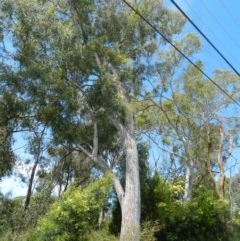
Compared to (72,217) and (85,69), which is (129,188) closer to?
(72,217)

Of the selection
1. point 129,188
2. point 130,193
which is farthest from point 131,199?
point 129,188

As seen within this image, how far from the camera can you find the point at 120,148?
93.6 ft

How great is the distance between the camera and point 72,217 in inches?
738

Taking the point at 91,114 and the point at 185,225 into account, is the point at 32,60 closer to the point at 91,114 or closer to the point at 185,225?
the point at 91,114

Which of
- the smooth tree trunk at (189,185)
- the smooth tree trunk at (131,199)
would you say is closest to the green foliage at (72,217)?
the smooth tree trunk at (131,199)

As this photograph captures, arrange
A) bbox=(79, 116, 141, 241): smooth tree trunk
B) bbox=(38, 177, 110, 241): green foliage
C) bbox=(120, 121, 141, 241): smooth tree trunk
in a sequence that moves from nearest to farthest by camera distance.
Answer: bbox=(38, 177, 110, 241): green foliage < bbox=(120, 121, 141, 241): smooth tree trunk < bbox=(79, 116, 141, 241): smooth tree trunk

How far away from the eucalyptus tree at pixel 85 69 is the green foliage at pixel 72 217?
148cm

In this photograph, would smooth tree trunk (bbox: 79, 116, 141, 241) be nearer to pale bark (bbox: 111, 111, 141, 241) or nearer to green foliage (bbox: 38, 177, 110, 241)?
pale bark (bbox: 111, 111, 141, 241)

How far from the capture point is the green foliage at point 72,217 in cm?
1825

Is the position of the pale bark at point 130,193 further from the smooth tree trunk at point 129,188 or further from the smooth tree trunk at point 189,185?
the smooth tree trunk at point 189,185

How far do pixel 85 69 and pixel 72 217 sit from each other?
687 centimetres

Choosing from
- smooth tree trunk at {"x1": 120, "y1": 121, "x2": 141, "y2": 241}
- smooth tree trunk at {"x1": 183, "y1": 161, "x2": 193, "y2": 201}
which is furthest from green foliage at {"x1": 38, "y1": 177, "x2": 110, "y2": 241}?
smooth tree trunk at {"x1": 183, "y1": 161, "x2": 193, "y2": 201}

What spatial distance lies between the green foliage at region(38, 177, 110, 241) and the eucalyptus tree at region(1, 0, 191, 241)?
1.48 meters

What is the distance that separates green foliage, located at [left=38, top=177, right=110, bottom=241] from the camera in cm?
1825
